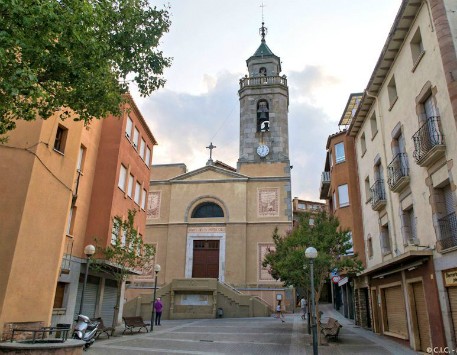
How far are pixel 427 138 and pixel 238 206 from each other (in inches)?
988

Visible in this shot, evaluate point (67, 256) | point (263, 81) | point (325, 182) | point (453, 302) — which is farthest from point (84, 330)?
point (263, 81)

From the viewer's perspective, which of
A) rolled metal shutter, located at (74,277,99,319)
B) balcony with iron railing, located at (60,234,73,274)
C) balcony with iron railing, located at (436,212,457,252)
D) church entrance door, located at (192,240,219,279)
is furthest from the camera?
church entrance door, located at (192,240,219,279)

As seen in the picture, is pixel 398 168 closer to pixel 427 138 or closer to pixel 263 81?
pixel 427 138

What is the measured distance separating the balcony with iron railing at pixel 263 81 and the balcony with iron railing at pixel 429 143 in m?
28.7

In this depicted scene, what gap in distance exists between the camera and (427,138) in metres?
11.6

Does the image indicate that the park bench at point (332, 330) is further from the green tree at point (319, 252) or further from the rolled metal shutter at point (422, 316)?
the rolled metal shutter at point (422, 316)

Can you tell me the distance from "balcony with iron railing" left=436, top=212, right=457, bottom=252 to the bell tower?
2596cm

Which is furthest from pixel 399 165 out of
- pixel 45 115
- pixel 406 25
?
pixel 45 115

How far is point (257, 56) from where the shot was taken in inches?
1633

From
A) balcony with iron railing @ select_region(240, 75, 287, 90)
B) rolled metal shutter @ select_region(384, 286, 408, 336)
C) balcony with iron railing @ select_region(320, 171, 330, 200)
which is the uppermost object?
balcony with iron railing @ select_region(240, 75, 287, 90)

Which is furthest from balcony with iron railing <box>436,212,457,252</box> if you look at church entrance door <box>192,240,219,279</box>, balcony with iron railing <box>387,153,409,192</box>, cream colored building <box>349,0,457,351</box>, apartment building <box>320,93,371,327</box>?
church entrance door <box>192,240,219,279</box>

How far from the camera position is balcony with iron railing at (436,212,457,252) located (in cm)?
1049

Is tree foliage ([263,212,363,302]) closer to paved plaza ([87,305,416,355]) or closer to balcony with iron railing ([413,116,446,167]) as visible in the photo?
paved plaza ([87,305,416,355])

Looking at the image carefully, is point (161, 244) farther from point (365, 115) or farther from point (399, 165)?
point (399, 165)
